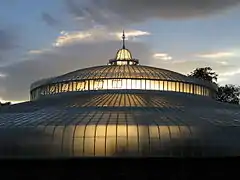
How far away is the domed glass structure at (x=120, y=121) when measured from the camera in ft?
69.6

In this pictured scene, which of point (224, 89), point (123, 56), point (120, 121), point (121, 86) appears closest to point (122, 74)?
point (121, 86)

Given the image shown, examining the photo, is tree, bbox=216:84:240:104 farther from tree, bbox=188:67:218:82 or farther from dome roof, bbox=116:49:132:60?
dome roof, bbox=116:49:132:60

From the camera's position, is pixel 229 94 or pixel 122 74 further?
pixel 229 94

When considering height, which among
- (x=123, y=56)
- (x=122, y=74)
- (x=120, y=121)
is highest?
(x=123, y=56)

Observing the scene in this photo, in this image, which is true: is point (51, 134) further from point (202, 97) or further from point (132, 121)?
point (202, 97)

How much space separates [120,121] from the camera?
2195 cm

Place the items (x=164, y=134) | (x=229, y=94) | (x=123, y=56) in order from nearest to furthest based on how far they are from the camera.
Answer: (x=164, y=134)
(x=123, y=56)
(x=229, y=94)

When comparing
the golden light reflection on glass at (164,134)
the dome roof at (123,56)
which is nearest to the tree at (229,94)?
the dome roof at (123,56)

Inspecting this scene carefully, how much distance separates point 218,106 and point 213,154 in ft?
24.0

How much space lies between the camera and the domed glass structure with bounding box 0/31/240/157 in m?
21.2

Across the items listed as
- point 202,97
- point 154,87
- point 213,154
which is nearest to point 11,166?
point 213,154

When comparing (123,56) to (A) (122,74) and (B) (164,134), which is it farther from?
(B) (164,134)

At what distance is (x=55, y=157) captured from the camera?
69.9 ft

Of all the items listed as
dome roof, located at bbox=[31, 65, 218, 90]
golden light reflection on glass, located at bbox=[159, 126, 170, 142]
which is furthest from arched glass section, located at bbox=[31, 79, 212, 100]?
golden light reflection on glass, located at bbox=[159, 126, 170, 142]
